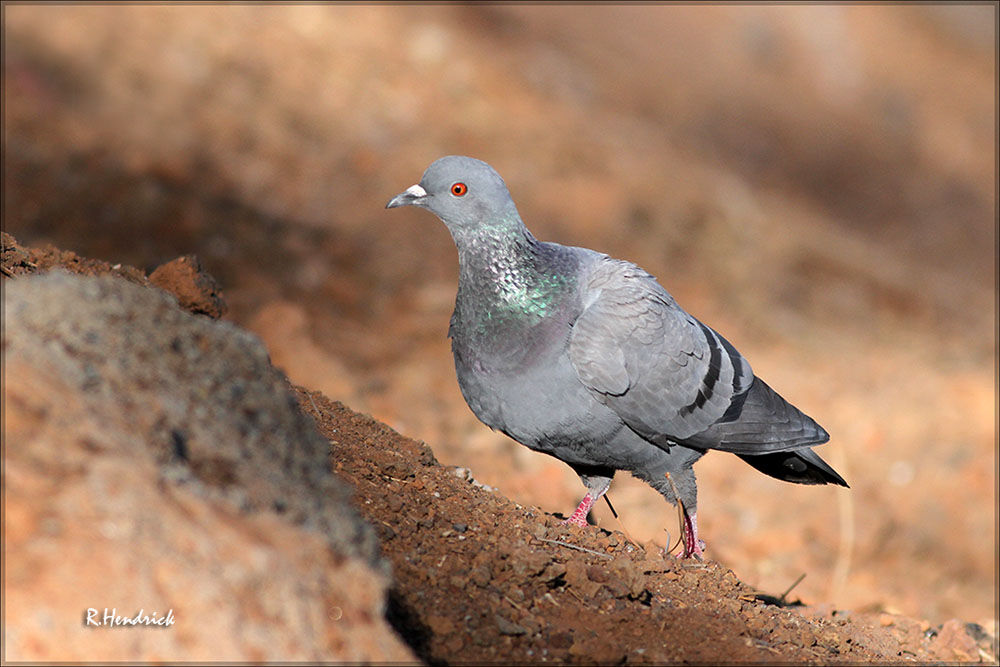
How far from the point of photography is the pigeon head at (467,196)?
4.50 m

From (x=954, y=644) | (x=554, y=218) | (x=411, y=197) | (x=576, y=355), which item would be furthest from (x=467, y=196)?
(x=554, y=218)

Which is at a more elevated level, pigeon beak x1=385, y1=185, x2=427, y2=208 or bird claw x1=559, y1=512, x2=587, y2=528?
pigeon beak x1=385, y1=185, x2=427, y2=208

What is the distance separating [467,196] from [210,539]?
259 centimetres

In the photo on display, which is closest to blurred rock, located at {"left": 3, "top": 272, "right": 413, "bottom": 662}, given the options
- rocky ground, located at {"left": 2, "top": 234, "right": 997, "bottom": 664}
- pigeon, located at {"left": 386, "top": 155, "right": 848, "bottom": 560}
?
rocky ground, located at {"left": 2, "top": 234, "right": 997, "bottom": 664}

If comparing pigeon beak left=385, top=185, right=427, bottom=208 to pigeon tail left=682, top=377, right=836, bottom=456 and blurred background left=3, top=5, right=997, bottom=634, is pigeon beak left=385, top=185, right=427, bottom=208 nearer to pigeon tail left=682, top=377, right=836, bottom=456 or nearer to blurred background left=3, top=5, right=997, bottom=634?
pigeon tail left=682, top=377, right=836, bottom=456

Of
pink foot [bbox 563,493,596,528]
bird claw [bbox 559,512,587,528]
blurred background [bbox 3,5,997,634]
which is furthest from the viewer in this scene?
blurred background [bbox 3,5,997,634]

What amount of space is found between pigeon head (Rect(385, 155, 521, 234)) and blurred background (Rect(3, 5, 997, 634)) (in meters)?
2.67

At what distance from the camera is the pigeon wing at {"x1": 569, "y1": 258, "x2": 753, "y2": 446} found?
4.35 m

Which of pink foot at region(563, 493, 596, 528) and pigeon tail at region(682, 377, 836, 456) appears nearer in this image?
pink foot at region(563, 493, 596, 528)

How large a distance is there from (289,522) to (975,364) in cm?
1046

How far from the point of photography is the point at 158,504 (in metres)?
2.22

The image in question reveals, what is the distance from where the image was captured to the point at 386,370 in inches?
358

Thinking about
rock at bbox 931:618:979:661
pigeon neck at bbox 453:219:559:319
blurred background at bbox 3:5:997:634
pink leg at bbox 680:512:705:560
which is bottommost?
rock at bbox 931:618:979:661
